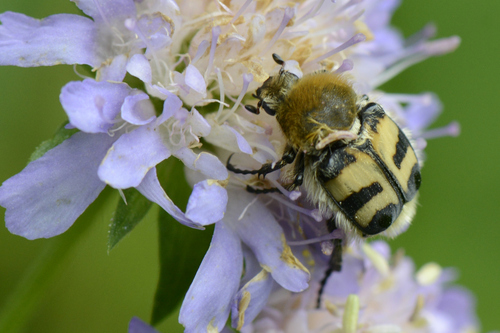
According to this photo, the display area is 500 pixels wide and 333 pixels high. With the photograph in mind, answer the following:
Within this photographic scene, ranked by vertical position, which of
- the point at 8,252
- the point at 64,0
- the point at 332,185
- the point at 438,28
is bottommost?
the point at 8,252

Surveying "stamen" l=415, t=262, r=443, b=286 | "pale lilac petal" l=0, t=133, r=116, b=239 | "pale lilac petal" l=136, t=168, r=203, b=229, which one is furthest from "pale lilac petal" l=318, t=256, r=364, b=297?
"pale lilac petal" l=0, t=133, r=116, b=239

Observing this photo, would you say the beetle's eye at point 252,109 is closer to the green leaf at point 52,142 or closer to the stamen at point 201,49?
→ the stamen at point 201,49

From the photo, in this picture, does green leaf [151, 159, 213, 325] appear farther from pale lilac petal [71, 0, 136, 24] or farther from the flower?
pale lilac petal [71, 0, 136, 24]

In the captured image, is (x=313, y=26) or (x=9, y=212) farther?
(x=313, y=26)

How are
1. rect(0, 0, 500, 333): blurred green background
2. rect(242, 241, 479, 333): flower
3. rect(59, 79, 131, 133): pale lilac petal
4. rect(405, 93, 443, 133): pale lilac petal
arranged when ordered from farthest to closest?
rect(0, 0, 500, 333): blurred green background
rect(405, 93, 443, 133): pale lilac petal
rect(242, 241, 479, 333): flower
rect(59, 79, 131, 133): pale lilac petal

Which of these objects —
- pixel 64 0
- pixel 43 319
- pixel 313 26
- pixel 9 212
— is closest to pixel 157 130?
pixel 9 212

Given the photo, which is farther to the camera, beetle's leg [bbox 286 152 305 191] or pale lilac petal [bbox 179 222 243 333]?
→ beetle's leg [bbox 286 152 305 191]

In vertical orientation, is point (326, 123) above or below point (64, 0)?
above

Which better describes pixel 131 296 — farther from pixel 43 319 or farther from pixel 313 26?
pixel 313 26
